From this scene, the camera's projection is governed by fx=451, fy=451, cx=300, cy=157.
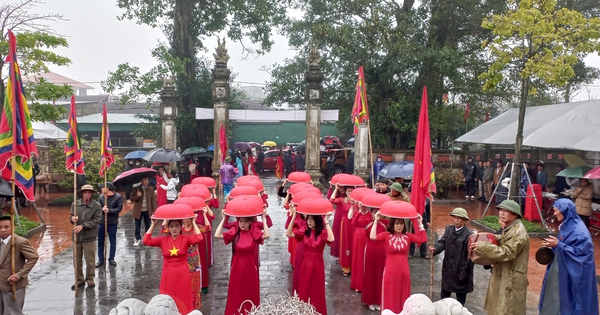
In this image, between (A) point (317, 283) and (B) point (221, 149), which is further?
(B) point (221, 149)

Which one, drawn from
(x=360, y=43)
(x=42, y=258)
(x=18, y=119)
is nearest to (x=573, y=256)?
(x=18, y=119)

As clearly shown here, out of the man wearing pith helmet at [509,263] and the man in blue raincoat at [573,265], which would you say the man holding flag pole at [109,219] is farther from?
the man in blue raincoat at [573,265]

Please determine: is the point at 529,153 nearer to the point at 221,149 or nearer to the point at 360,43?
the point at 360,43

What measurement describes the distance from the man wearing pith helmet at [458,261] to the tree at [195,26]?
16.9m

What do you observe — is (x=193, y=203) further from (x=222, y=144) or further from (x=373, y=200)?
(x=222, y=144)

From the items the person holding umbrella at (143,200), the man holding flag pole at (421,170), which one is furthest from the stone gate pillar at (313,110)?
the man holding flag pole at (421,170)

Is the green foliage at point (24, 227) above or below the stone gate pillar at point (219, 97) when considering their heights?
below

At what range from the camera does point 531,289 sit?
740 cm

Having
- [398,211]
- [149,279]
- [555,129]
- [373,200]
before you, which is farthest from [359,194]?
[555,129]

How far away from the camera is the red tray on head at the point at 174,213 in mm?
5105

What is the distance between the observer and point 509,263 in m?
4.98

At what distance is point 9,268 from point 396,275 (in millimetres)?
4536

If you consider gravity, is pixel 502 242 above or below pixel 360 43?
below

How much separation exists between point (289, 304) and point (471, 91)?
17.1m
